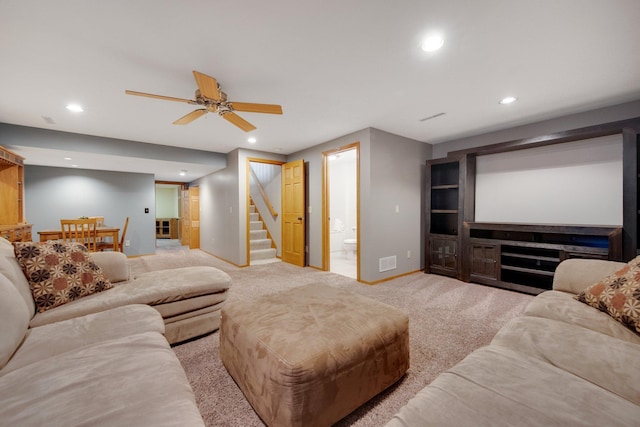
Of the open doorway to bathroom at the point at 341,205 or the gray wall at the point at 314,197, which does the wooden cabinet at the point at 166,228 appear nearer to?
the open doorway to bathroom at the point at 341,205

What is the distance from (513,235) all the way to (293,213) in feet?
12.4

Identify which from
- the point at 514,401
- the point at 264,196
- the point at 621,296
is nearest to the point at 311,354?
the point at 514,401

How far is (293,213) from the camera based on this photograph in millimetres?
5289

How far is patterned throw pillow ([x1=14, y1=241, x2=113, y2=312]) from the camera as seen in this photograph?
1.66 meters

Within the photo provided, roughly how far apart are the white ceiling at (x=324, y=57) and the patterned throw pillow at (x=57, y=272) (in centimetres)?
151

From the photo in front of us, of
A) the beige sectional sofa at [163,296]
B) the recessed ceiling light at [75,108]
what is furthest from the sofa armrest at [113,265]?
the recessed ceiling light at [75,108]

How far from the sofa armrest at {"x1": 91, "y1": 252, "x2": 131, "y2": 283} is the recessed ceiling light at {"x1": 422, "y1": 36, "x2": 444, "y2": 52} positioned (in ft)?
10.4

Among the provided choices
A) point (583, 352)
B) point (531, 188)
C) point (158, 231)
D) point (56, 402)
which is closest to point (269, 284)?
point (56, 402)

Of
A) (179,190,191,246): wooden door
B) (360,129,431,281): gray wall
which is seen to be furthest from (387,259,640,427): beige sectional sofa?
(179,190,191,246): wooden door

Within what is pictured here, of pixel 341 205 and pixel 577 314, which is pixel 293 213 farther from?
pixel 577 314

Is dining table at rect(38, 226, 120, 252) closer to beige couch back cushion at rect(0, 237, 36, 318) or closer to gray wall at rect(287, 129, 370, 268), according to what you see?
beige couch back cushion at rect(0, 237, 36, 318)

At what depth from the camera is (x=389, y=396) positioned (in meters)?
1.51

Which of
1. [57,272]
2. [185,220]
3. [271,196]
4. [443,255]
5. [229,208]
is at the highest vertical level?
[271,196]

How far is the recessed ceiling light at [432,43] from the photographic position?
1826 mm
